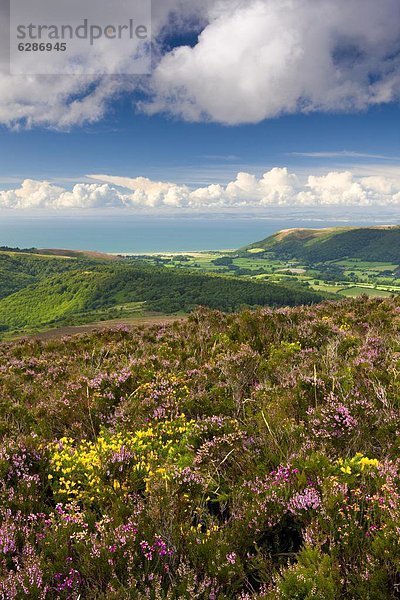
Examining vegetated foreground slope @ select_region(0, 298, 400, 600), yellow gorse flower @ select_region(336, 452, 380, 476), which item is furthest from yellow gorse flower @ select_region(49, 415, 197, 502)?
yellow gorse flower @ select_region(336, 452, 380, 476)

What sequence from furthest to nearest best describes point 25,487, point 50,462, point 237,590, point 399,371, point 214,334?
1. point 214,334
2. point 399,371
3. point 50,462
4. point 25,487
5. point 237,590

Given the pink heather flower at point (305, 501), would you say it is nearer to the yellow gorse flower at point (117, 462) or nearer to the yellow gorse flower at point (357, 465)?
the yellow gorse flower at point (357, 465)

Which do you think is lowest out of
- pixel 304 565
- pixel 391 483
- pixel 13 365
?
pixel 13 365

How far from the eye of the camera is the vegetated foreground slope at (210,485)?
2916 mm

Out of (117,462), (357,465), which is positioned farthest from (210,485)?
(357,465)

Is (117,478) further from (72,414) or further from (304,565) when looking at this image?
(72,414)

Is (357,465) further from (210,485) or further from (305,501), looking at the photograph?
(210,485)

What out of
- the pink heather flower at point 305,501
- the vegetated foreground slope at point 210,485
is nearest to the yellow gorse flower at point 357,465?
the vegetated foreground slope at point 210,485

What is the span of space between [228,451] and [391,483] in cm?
201

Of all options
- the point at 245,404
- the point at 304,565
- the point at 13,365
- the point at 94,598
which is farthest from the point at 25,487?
the point at 13,365

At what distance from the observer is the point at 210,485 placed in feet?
14.0

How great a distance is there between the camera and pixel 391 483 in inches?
133

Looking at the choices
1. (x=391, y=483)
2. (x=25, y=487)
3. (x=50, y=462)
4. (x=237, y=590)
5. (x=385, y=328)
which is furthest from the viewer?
(x=385, y=328)

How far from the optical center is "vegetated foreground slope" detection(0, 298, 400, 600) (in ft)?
9.57
